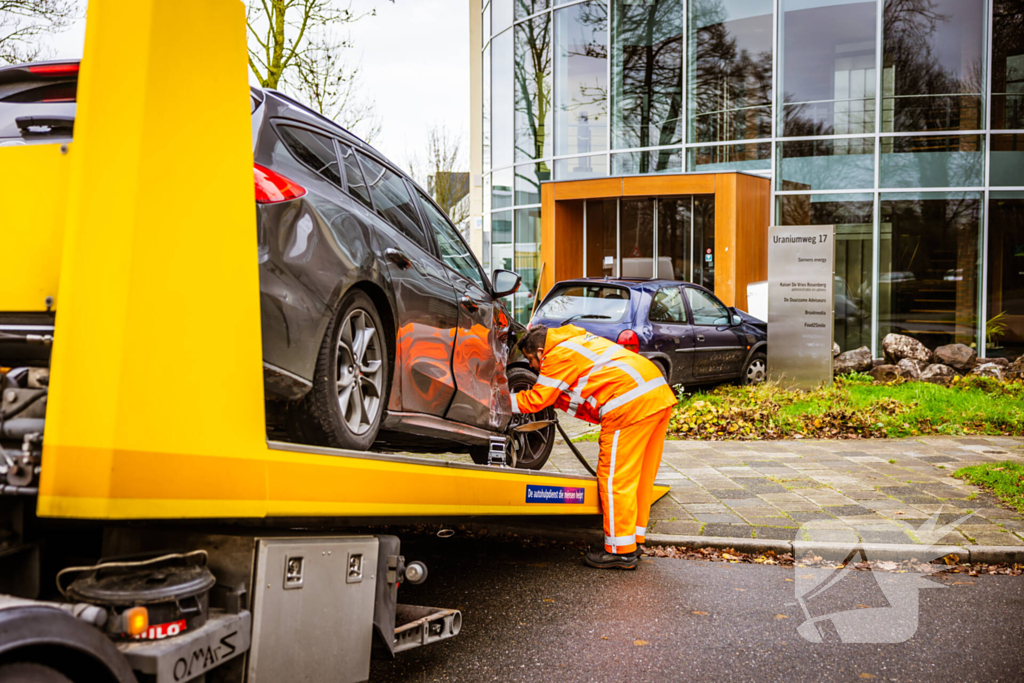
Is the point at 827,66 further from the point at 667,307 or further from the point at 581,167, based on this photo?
the point at 667,307

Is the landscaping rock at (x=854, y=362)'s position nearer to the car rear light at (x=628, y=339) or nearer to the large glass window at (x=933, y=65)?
the large glass window at (x=933, y=65)

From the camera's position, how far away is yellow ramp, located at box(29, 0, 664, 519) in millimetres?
2234

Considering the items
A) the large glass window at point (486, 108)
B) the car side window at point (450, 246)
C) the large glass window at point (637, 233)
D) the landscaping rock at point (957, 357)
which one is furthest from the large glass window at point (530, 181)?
the car side window at point (450, 246)

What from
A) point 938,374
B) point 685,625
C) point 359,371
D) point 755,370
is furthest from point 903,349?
point 359,371

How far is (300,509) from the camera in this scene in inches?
112

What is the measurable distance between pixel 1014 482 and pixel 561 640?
485 cm

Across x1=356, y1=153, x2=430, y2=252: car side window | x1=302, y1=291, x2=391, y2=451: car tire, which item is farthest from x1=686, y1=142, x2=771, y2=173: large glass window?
x1=302, y1=291, x2=391, y2=451: car tire

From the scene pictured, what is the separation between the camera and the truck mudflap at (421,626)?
3494 mm

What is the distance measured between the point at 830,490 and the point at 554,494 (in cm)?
330

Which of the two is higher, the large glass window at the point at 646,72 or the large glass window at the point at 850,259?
the large glass window at the point at 646,72

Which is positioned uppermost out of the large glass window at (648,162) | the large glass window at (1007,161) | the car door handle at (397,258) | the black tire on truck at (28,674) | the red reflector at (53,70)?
the large glass window at (648,162)

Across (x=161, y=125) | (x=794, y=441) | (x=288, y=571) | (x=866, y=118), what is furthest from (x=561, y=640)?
(x=866, y=118)

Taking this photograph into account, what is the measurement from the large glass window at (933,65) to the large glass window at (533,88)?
722 centimetres

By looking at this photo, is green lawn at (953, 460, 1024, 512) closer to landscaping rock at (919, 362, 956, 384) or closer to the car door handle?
the car door handle
